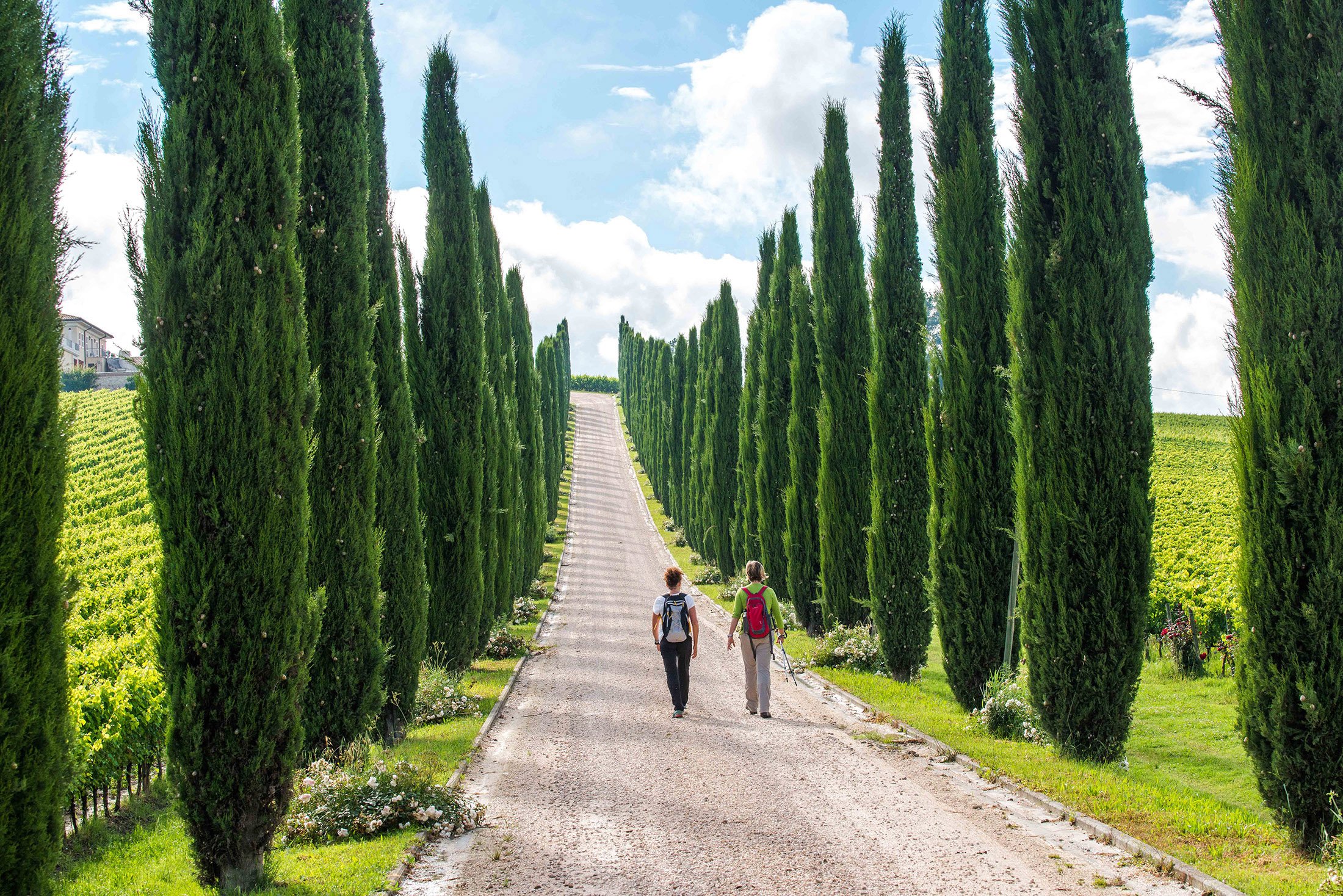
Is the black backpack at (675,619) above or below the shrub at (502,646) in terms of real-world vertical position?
above

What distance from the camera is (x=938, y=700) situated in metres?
11.6

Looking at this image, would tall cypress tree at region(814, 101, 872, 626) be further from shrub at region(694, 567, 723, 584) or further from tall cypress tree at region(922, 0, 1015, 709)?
shrub at region(694, 567, 723, 584)

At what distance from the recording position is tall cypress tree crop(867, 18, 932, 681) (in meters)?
12.9

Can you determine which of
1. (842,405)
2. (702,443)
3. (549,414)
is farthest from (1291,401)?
(549,414)

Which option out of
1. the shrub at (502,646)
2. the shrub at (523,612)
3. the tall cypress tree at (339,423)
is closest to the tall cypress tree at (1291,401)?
the tall cypress tree at (339,423)

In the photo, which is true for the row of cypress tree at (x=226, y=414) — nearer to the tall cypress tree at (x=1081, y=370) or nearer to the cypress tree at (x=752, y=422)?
the tall cypress tree at (x=1081, y=370)

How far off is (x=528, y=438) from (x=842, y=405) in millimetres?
11309

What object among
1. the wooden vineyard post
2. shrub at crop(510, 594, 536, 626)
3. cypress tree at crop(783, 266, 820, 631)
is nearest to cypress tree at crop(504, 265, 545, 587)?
shrub at crop(510, 594, 536, 626)

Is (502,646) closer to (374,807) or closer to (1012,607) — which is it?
(1012,607)

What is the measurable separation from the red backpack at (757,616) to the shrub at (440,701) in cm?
354

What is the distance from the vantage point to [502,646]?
52.8ft

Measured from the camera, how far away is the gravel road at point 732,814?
5.37m

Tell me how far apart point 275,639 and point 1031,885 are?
482cm

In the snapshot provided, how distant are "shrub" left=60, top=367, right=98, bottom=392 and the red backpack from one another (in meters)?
63.7
